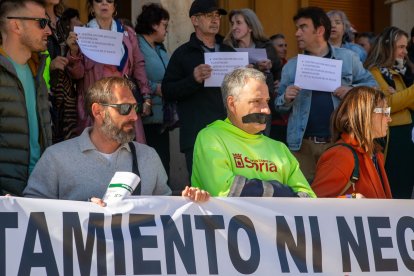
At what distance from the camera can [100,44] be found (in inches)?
318

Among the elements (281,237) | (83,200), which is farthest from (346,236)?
(83,200)

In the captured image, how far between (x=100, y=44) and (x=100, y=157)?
1888mm

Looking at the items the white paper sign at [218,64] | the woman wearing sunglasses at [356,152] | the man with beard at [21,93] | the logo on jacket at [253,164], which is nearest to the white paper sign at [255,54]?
the white paper sign at [218,64]

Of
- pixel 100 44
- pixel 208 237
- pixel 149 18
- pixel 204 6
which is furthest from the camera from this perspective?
pixel 149 18

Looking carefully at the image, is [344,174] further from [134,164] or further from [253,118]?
[134,164]

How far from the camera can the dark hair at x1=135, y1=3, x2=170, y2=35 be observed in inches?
366

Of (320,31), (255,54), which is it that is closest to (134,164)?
(255,54)

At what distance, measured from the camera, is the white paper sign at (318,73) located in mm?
8438

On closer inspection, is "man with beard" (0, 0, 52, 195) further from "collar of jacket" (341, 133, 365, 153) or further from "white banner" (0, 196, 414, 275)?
"collar of jacket" (341, 133, 365, 153)

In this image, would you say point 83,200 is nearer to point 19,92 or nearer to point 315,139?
point 19,92

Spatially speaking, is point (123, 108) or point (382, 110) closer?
point (123, 108)

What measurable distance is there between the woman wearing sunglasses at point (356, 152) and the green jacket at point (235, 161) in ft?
1.34

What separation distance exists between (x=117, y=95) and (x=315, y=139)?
251 centimetres

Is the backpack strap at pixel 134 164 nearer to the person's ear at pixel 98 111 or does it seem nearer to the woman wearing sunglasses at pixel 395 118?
the person's ear at pixel 98 111
